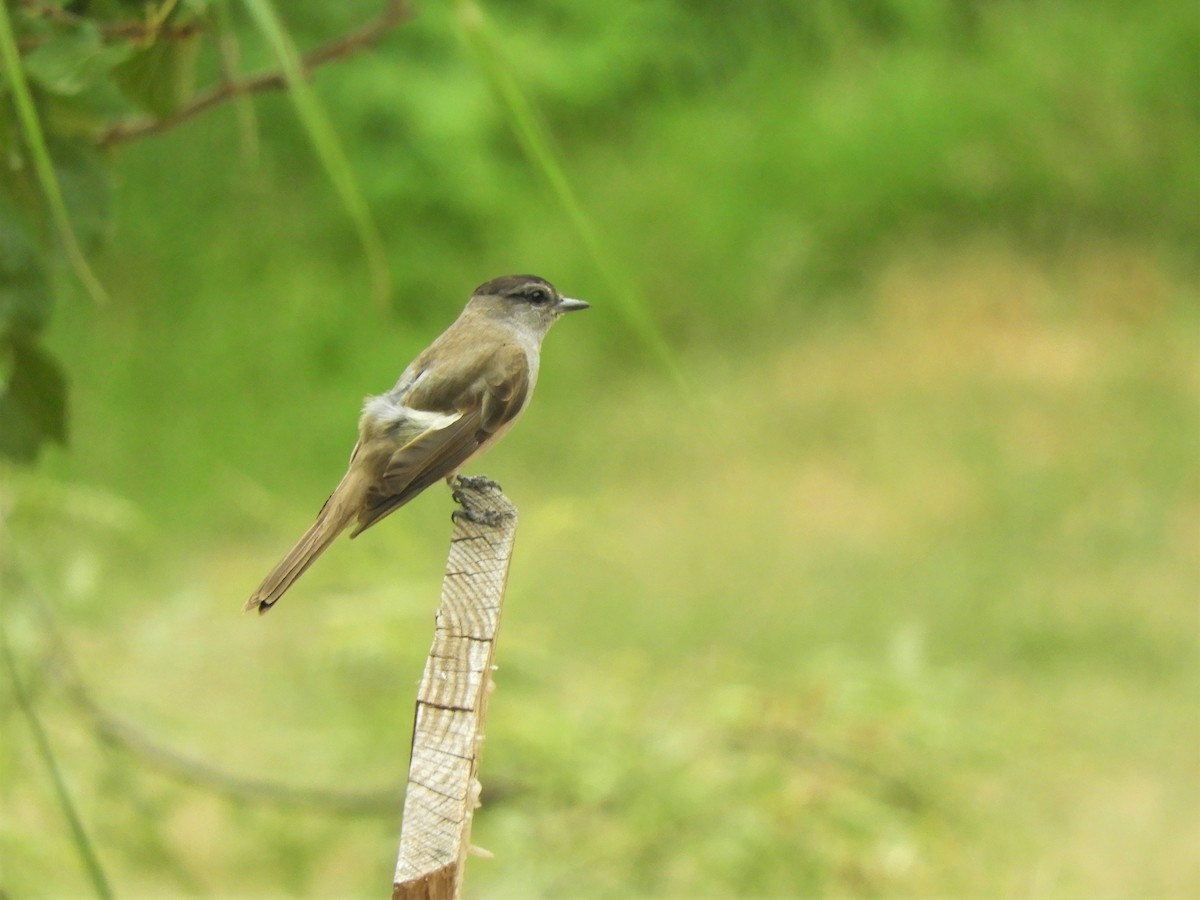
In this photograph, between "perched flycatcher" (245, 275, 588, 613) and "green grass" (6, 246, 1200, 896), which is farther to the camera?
"green grass" (6, 246, 1200, 896)

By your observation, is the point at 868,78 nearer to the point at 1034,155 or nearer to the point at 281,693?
the point at 1034,155

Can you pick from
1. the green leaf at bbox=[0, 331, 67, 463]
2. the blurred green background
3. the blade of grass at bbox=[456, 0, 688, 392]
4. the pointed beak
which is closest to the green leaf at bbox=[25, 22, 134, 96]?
the green leaf at bbox=[0, 331, 67, 463]

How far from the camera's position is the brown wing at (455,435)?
156cm

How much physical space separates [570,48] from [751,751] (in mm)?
4485

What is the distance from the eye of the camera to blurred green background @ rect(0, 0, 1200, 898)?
12.2ft

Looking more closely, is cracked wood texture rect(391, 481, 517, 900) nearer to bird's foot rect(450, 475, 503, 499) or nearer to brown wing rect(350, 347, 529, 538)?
brown wing rect(350, 347, 529, 538)

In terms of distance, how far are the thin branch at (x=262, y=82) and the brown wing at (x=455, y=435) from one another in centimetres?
37

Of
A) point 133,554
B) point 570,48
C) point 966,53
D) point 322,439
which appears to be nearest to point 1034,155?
point 966,53

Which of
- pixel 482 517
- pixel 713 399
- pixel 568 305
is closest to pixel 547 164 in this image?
pixel 482 517

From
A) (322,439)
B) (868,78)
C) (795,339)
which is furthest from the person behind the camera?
(868,78)

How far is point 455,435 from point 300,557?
31 centimetres

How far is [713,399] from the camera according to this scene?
5891 mm

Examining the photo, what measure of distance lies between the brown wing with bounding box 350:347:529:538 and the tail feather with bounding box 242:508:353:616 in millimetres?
23

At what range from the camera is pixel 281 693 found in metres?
3.79
